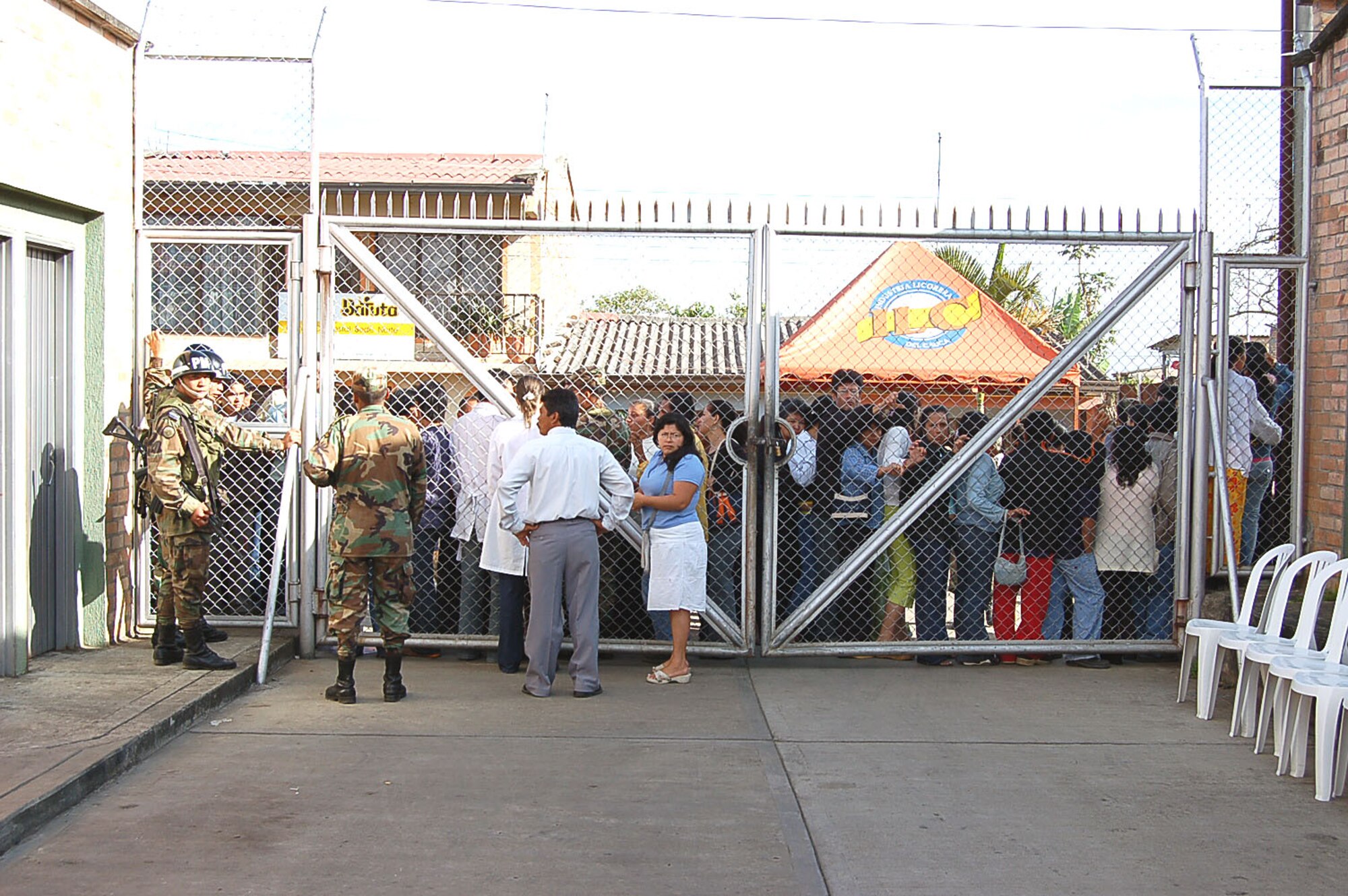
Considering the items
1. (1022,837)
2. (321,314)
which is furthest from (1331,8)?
(321,314)

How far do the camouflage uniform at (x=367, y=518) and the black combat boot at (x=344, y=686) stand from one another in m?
0.06

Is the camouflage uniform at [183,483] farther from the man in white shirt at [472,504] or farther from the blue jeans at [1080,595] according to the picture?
the blue jeans at [1080,595]

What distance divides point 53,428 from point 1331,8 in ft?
27.3

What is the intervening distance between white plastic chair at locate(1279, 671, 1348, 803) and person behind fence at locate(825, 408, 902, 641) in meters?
2.85

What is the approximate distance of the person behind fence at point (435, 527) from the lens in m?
8.06

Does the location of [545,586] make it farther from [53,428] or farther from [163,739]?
[53,428]

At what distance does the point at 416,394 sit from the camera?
803cm

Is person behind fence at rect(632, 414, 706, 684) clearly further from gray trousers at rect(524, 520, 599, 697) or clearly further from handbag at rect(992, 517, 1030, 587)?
handbag at rect(992, 517, 1030, 587)

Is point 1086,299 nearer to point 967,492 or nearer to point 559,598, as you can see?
point 967,492

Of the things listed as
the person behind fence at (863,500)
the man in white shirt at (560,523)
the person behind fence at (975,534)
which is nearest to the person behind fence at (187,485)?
the man in white shirt at (560,523)

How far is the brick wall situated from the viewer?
765cm

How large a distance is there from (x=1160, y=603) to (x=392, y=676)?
4880 millimetres

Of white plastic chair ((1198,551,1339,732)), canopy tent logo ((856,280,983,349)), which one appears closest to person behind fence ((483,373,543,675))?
canopy tent logo ((856,280,983,349))

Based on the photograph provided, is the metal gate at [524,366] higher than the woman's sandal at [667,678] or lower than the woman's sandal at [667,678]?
higher
